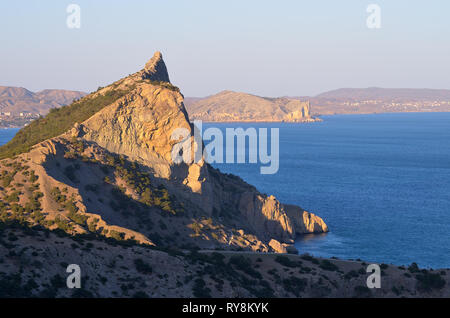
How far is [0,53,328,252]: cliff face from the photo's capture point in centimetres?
5116

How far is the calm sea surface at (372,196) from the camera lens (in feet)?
226

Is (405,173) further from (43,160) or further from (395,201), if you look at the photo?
(43,160)

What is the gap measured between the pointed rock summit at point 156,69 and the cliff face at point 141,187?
1604 mm

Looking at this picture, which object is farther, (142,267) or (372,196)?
(372,196)

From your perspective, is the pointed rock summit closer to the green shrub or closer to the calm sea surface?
the calm sea surface

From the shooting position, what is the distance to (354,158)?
505 ft

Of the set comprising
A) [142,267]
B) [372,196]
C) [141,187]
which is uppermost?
[141,187]

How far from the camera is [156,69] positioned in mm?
78875

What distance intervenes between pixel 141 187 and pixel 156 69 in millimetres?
24358

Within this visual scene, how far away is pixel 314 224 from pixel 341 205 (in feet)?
54.8

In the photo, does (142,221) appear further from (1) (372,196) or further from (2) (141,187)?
(1) (372,196)

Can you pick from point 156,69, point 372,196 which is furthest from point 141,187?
point 372,196

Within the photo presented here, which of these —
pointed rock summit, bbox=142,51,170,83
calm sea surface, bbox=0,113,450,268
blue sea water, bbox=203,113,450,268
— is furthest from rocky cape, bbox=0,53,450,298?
calm sea surface, bbox=0,113,450,268
